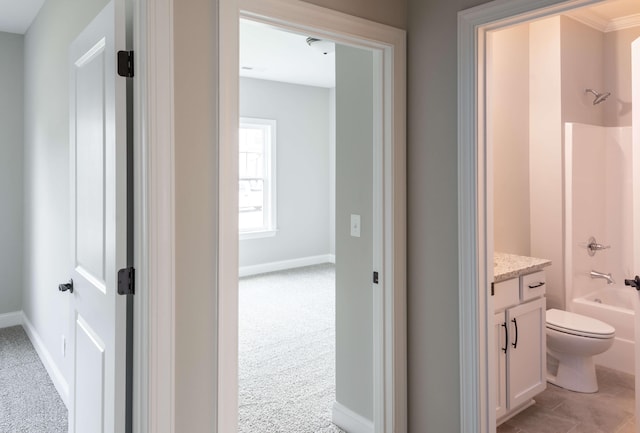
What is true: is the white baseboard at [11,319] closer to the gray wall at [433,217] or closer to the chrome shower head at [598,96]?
the gray wall at [433,217]

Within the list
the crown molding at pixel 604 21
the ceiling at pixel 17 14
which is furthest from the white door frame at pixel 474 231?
the ceiling at pixel 17 14

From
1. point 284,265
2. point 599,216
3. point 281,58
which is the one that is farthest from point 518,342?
point 284,265

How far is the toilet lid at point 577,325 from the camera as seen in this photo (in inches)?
116

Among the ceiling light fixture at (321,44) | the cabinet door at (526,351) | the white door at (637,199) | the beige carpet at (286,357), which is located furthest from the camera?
the ceiling light fixture at (321,44)

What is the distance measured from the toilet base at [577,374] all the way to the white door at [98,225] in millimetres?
2944

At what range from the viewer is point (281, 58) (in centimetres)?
532

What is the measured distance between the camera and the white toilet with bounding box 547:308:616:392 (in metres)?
2.95

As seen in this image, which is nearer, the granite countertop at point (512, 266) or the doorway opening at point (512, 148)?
the doorway opening at point (512, 148)

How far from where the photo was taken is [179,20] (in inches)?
59.8

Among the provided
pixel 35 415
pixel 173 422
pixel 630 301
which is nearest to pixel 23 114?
pixel 35 415

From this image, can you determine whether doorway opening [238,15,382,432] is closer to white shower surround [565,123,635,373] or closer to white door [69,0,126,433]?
white door [69,0,126,433]

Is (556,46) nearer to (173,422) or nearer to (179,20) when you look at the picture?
Result: (179,20)

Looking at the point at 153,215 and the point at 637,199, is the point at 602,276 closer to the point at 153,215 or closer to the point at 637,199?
the point at 637,199

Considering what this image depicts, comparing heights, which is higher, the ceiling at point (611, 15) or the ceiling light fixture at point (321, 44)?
the ceiling at point (611, 15)
